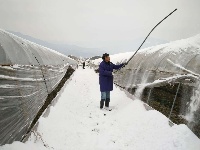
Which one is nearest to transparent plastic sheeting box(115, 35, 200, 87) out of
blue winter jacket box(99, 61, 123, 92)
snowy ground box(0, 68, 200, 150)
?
snowy ground box(0, 68, 200, 150)

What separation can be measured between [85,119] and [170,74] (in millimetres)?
3131

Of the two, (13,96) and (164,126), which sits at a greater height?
(13,96)

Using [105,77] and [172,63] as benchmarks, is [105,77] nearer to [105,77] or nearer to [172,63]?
[105,77]

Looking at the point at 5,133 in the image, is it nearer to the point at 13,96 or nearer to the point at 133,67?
the point at 13,96

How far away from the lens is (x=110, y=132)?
5195 mm

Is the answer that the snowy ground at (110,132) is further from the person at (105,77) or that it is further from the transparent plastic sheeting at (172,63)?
the transparent plastic sheeting at (172,63)

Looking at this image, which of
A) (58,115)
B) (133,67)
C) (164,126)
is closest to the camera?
(164,126)

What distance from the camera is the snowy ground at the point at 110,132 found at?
13.3ft

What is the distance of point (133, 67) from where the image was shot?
11609mm

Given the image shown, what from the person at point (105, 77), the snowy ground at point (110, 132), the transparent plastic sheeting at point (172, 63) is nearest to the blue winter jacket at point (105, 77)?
the person at point (105, 77)

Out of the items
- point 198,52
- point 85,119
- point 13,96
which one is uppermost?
point 198,52

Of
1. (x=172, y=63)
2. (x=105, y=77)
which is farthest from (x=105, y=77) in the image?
(x=172, y=63)

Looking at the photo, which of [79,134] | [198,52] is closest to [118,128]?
[79,134]

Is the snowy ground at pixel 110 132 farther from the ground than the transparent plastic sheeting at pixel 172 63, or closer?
closer
